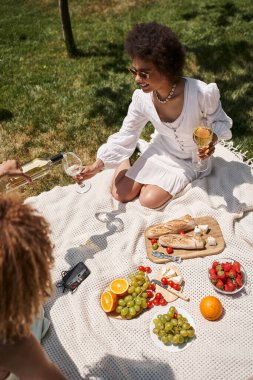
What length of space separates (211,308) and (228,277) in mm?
363

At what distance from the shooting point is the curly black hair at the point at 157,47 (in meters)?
3.52

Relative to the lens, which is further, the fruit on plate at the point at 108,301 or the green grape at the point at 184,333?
the fruit on plate at the point at 108,301

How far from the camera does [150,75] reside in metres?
3.63

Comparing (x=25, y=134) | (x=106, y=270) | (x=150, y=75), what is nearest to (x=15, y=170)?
(x=106, y=270)

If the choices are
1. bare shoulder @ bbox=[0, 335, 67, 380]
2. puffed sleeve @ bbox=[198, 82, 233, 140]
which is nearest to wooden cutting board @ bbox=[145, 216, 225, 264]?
puffed sleeve @ bbox=[198, 82, 233, 140]

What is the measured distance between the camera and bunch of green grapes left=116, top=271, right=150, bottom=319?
10.7ft

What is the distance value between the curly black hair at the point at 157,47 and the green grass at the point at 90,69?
5.93ft

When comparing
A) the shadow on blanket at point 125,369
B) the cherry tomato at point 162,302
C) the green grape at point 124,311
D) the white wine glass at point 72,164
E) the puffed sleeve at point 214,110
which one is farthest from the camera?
the white wine glass at point 72,164

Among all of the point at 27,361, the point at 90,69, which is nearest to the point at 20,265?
the point at 27,361

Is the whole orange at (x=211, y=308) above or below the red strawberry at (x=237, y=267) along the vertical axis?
below

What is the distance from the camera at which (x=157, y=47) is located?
3516 millimetres

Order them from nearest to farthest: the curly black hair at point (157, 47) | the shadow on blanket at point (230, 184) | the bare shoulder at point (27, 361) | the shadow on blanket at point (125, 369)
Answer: the bare shoulder at point (27, 361) < the shadow on blanket at point (125, 369) < the curly black hair at point (157, 47) < the shadow on blanket at point (230, 184)

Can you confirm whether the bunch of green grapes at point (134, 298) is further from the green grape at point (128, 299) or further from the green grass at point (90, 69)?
the green grass at point (90, 69)

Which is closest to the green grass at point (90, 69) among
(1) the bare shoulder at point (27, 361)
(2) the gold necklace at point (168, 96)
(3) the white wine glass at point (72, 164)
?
(3) the white wine glass at point (72, 164)
